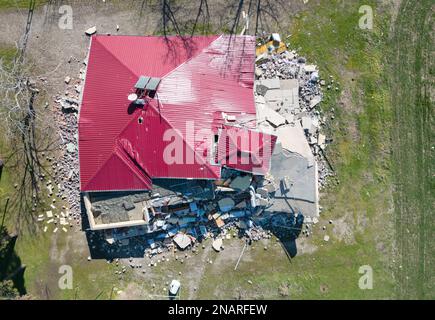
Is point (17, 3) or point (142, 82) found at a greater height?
point (17, 3)

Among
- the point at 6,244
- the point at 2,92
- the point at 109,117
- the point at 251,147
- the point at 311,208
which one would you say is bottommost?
the point at 6,244

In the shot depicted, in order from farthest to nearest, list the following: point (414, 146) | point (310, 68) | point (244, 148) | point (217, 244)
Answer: point (414, 146), point (310, 68), point (217, 244), point (244, 148)

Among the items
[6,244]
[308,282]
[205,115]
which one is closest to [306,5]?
[205,115]

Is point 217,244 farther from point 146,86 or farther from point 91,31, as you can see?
point 91,31

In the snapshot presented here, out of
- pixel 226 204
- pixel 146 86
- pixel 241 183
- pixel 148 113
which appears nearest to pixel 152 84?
pixel 146 86

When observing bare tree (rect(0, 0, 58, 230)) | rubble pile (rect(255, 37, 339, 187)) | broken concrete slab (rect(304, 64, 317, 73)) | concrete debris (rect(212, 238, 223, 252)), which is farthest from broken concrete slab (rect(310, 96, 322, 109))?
bare tree (rect(0, 0, 58, 230))

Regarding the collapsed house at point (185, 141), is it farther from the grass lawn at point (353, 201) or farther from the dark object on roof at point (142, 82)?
the grass lawn at point (353, 201)

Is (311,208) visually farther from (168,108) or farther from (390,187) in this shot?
(168,108)
